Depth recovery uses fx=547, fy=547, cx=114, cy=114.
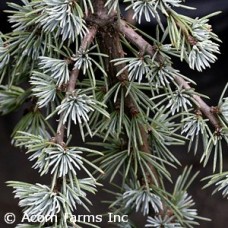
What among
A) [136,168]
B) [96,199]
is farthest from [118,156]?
[96,199]

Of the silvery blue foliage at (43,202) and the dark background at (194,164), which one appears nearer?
the silvery blue foliage at (43,202)

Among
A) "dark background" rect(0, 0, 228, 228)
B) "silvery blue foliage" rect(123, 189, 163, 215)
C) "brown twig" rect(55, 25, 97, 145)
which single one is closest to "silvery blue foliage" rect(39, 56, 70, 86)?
"brown twig" rect(55, 25, 97, 145)

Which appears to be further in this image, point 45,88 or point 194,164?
point 194,164

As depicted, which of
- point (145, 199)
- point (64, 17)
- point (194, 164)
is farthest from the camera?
point (194, 164)

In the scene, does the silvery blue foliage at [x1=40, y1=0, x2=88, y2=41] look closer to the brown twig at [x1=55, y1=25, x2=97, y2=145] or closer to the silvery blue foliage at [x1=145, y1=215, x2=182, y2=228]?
the brown twig at [x1=55, y1=25, x2=97, y2=145]

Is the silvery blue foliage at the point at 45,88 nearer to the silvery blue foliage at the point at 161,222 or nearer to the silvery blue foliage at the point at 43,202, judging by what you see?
the silvery blue foliage at the point at 43,202


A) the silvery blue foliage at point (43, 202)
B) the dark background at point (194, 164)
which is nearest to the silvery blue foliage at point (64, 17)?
the silvery blue foliage at point (43, 202)

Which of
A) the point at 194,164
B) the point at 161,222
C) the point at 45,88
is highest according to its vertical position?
the point at 45,88

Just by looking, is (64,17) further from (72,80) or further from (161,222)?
(161,222)

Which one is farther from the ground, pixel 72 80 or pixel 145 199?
pixel 72 80

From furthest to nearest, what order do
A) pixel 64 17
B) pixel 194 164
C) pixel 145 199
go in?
pixel 194 164 → pixel 145 199 → pixel 64 17

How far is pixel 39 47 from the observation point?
0.54 metres

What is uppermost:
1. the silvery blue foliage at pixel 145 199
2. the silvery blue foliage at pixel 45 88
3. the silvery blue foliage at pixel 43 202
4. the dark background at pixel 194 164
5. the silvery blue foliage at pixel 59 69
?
the silvery blue foliage at pixel 59 69

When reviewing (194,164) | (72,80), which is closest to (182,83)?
(72,80)
